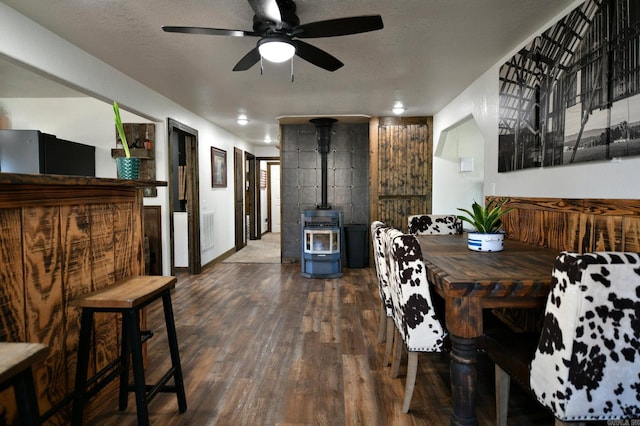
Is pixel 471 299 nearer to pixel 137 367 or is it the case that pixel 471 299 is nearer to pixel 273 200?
pixel 137 367

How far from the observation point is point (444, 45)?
2859 millimetres

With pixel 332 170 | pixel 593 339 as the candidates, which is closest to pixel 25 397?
pixel 593 339

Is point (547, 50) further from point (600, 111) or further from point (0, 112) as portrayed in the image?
point (0, 112)

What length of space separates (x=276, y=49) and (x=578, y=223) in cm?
206

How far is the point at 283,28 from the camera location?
7.06ft

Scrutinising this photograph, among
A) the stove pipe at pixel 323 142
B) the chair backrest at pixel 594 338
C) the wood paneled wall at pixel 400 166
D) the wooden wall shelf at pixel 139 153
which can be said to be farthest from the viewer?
the wood paneled wall at pixel 400 166

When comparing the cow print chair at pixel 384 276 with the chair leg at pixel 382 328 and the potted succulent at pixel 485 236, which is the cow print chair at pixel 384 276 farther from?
the potted succulent at pixel 485 236

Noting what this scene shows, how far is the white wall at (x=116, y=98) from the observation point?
2.41m

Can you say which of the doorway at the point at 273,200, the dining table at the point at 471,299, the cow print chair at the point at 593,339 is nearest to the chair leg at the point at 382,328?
the dining table at the point at 471,299

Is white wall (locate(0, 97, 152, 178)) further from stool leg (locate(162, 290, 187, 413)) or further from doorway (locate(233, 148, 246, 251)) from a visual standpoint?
stool leg (locate(162, 290, 187, 413))

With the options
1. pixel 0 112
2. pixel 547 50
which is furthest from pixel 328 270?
pixel 0 112

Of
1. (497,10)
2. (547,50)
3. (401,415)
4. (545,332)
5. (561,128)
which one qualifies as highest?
(497,10)

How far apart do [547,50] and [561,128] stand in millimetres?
598

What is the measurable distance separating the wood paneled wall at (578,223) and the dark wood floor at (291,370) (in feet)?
3.09
